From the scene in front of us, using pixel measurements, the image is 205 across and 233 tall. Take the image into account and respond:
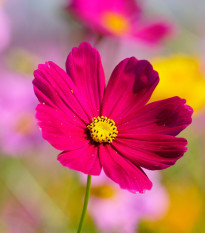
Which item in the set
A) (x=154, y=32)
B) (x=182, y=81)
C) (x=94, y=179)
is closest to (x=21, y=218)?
(x=94, y=179)

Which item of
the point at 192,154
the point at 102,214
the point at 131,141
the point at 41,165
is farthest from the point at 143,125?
the point at 41,165

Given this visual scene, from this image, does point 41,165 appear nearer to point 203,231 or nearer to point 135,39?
point 135,39

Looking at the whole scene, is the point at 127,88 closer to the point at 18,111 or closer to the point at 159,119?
the point at 159,119

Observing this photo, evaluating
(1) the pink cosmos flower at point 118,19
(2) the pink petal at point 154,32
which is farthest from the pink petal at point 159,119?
(2) the pink petal at point 154,32

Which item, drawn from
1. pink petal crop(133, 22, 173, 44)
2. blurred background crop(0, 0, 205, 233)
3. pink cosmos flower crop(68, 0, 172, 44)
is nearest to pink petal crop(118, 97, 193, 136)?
blurred background crop(0, 0, 205, 233)

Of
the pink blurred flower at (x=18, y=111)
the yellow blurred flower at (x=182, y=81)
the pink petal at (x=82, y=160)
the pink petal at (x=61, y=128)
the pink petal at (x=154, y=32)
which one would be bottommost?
the pink petal at (x=82, y=160)

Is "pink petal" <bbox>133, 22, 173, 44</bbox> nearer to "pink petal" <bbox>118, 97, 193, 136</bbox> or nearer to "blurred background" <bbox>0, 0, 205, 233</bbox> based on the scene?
"blurred background" <bbox>0, 0, 205, 233</bbox>

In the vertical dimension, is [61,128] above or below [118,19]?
below

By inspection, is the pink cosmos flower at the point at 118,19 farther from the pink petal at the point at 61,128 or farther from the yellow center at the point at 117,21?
the pink petal at the point at 61,128
